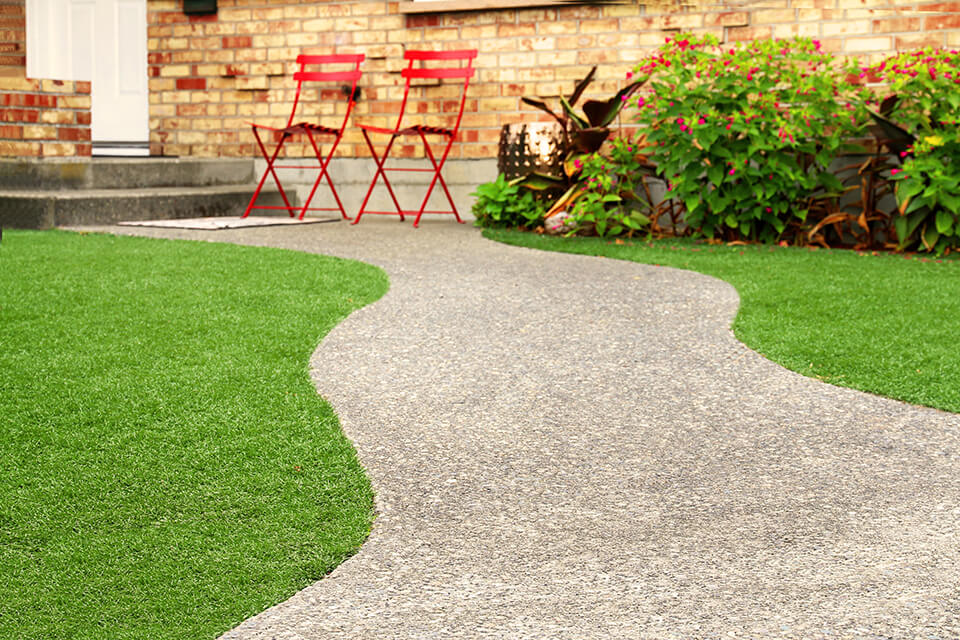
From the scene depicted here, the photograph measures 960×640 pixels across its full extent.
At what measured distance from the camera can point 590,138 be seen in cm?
592

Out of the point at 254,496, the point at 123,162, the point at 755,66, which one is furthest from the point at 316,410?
the point at 123,162

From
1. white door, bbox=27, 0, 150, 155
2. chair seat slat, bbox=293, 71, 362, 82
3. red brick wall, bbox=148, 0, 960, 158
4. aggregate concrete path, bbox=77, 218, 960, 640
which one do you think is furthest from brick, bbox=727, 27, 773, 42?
white door, bbox=27, 0, 150, 155

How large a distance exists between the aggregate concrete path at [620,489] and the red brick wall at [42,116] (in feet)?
12.5

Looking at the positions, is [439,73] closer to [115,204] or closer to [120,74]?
[115,204]

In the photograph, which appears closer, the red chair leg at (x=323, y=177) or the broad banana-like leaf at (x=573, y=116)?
the broad banana-like leaf at (x=573, y=116)

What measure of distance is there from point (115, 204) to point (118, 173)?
0.51 m

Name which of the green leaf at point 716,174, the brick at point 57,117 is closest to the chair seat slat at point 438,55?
the green leaf at point 716,174

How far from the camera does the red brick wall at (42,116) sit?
630cm

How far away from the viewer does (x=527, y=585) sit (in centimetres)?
163

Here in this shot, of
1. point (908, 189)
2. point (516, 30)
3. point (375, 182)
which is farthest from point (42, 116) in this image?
point (908, 189)

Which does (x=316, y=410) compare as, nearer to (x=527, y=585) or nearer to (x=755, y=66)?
(x=527, y=585)

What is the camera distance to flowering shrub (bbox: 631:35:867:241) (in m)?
5.33

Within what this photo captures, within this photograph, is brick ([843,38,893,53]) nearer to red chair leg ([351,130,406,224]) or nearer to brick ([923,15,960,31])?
brick ([923,15,960,31])

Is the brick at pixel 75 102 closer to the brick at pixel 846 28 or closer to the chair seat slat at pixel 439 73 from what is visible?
the chair seat slat at pixel 439 73
